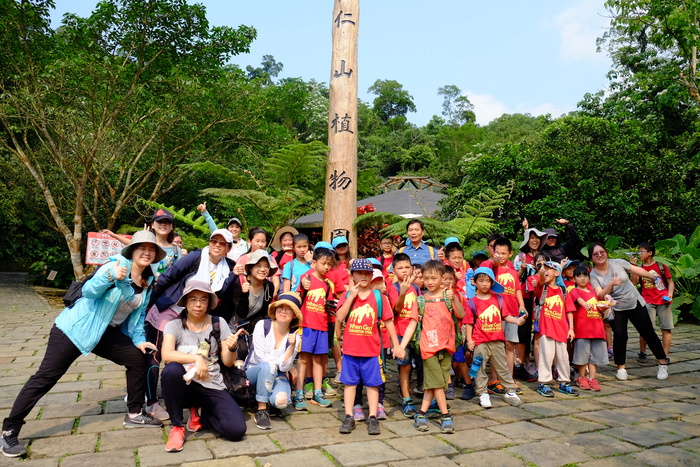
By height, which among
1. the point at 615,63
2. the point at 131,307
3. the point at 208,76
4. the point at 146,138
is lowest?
the point at 131,307

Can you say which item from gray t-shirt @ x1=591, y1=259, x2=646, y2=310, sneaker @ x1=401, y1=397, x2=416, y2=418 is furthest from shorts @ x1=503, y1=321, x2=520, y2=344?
sneaker @ x1=401, y1=397, x2=416, y2=418

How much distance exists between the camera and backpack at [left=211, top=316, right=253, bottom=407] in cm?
371

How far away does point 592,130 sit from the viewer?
37.2ft

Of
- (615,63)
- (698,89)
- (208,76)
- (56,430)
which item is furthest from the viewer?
(615,63)

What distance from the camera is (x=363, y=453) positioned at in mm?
3193

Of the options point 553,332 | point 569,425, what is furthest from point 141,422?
point 553,332

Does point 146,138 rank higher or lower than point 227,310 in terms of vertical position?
higher

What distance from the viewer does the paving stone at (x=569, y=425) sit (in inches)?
146

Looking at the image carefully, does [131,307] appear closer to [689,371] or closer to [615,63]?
[689,371]

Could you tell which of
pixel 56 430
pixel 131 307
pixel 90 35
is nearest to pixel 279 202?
pixel 131 307

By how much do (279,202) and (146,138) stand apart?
→ 5200 millimetres

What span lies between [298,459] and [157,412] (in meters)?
1.40

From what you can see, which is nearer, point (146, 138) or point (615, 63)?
point (146, 138)

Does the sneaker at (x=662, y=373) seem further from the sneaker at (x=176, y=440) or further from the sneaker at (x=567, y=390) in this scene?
the sneaker at (x=176, y=440)
